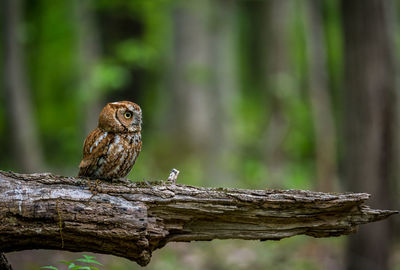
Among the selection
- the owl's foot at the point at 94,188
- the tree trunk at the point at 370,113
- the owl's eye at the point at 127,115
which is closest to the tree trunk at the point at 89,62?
the tree trunk at the point at 370,113

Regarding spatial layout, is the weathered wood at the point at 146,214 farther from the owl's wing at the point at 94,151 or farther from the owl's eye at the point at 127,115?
the owl's eye at the point at 127,115

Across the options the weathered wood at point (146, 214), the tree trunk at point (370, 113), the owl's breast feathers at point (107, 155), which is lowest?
the weathered wood at point (146, 214)

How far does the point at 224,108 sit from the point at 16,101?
456 centimetres

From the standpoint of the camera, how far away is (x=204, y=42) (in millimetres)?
10477

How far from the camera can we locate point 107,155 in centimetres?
352

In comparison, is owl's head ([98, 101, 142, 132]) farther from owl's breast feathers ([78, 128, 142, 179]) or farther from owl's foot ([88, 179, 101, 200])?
owl's foot ([88, 179, 101, 200])

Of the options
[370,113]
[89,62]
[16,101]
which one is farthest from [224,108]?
[370,113]

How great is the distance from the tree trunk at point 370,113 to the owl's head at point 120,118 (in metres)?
3.32

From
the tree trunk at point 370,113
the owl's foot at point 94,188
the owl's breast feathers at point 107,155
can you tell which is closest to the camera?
the owl's foot at point 94,188

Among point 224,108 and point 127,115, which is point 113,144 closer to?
point 127,115

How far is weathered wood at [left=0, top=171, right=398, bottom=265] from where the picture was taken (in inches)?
114

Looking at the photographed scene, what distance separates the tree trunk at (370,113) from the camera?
18.8 ft

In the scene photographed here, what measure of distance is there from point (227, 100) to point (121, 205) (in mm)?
8060

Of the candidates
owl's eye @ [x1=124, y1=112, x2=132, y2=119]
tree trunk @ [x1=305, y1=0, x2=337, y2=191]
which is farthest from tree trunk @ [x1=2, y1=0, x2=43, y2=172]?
owl's eye @ [x1=124, y1=112, x2=132, y2=119]
